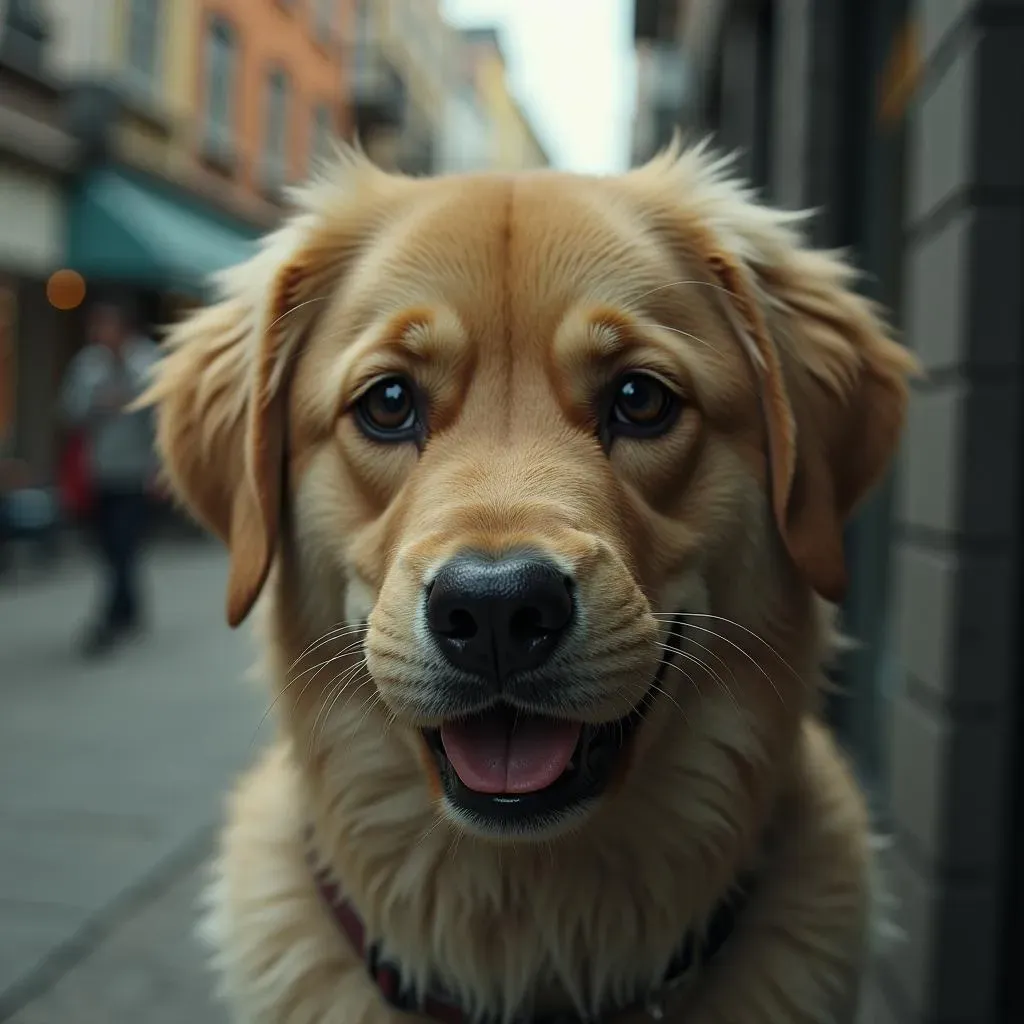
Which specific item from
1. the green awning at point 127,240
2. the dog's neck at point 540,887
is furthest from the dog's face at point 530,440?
the green awning at point 127,240

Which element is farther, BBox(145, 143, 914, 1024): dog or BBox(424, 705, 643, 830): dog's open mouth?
BBox(145, 143, 914, 1024): dog

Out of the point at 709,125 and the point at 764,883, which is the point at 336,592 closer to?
the point at 764,883

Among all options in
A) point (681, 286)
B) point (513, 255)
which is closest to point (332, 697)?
point (513, 255)

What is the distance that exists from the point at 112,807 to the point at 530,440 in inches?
143

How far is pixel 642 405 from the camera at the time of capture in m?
2.10

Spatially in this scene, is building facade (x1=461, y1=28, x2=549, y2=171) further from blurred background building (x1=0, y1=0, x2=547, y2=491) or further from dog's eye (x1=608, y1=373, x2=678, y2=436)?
dog's eye (x1=608, y1=373, x2=678, y2=436)

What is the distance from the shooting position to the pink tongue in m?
1.84

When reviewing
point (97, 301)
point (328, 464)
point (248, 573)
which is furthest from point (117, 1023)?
point (97, 301)

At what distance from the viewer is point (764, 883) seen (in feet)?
7.41

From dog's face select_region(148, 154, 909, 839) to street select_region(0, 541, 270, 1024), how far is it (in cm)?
61

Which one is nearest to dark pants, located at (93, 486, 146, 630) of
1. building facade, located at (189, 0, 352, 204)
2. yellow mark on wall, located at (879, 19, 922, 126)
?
yellow mark on wall, located at (879, 19, 922, 126)

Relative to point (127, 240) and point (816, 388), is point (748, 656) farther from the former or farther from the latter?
point (127, 240)

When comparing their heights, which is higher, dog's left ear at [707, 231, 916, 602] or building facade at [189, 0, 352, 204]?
building facade at [189, 0, 352, 204]

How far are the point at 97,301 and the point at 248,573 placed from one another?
47.5 feet
